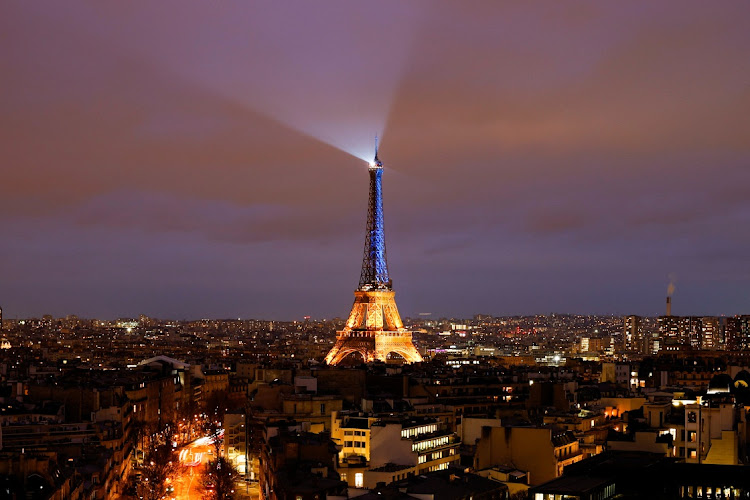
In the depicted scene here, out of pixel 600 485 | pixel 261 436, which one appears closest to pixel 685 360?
pixel 261 436

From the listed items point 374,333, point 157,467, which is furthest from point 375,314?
point 157,467

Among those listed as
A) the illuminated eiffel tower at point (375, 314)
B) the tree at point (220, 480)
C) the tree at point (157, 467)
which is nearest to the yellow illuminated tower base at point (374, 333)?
the illuminated eiffel tower at point (375, 314)

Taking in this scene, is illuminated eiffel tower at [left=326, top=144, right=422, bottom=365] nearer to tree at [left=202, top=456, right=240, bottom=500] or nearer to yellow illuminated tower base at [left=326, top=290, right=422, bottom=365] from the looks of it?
yellow illuminated tower base at [left=326, top=290, right=422, bottom=365]

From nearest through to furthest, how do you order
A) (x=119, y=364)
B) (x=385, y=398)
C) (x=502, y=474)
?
(x=502, y=474)
(x=385, y=398)
(x=119, y=364)

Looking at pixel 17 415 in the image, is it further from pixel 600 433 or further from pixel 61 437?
pixel 600 433

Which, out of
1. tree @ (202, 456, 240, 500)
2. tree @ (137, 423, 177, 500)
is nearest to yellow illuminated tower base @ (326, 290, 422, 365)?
tree @ (137, 423, 177, 500)

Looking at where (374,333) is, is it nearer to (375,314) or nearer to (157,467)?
(375,314)
